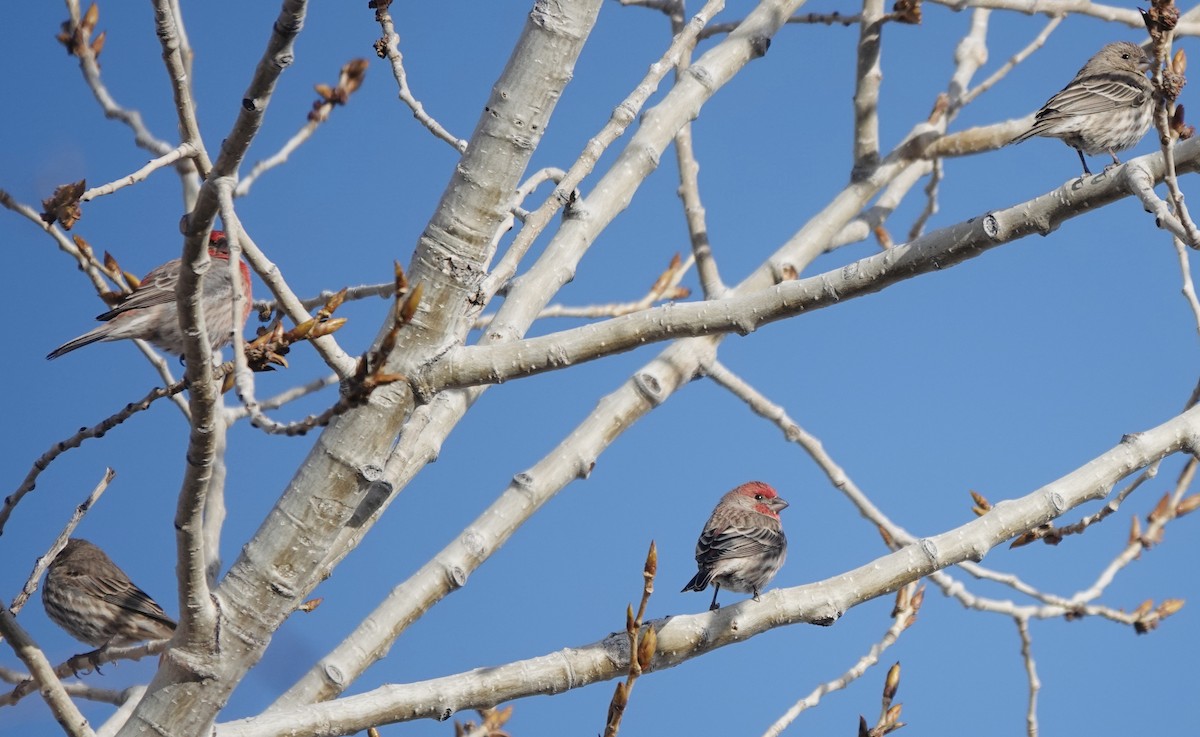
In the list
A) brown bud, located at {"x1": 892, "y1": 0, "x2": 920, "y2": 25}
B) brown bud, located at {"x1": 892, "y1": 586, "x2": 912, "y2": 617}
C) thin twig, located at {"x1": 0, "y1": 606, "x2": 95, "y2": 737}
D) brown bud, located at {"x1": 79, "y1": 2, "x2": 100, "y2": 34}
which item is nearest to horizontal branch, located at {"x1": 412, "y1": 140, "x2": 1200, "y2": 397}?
thin twig, located at {"x1": 0, "y1": 606, "x2": 95, "y2": 737}

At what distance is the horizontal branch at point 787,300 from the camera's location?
3.55 metres

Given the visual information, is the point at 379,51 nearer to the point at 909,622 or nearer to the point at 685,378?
the point at 685,378

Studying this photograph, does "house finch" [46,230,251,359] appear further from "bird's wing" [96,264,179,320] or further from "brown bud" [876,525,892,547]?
"brown bud" [876,525,892,547]

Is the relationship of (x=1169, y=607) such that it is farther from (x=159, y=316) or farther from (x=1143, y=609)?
(x=159, y=316)

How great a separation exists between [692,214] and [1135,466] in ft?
10.5

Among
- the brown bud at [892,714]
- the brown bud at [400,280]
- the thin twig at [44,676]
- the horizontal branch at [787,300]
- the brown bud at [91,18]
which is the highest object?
the brown bud at [91,18]

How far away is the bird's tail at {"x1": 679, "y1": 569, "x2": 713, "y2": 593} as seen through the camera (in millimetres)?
6559

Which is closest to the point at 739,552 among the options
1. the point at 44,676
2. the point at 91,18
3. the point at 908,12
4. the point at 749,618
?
the point at 749,618

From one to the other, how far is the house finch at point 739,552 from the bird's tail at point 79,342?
3.56m

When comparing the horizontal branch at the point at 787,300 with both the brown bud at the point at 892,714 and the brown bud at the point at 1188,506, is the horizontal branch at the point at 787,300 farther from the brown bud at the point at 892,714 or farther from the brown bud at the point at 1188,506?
the brown bud at the point at 1188,506

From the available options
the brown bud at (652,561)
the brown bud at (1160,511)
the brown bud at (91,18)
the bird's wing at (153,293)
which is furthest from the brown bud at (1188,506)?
the brown bud at (91,18)

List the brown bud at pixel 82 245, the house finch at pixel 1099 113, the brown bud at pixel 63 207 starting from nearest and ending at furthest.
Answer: the brown bud at pixel 63 207 < the brown bud at pixel 82 245 < the house finch at pixel 1099 113

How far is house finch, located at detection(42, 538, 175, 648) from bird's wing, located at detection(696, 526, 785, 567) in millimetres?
3254

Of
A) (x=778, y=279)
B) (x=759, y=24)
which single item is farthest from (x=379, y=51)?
(x=778, y=279)
